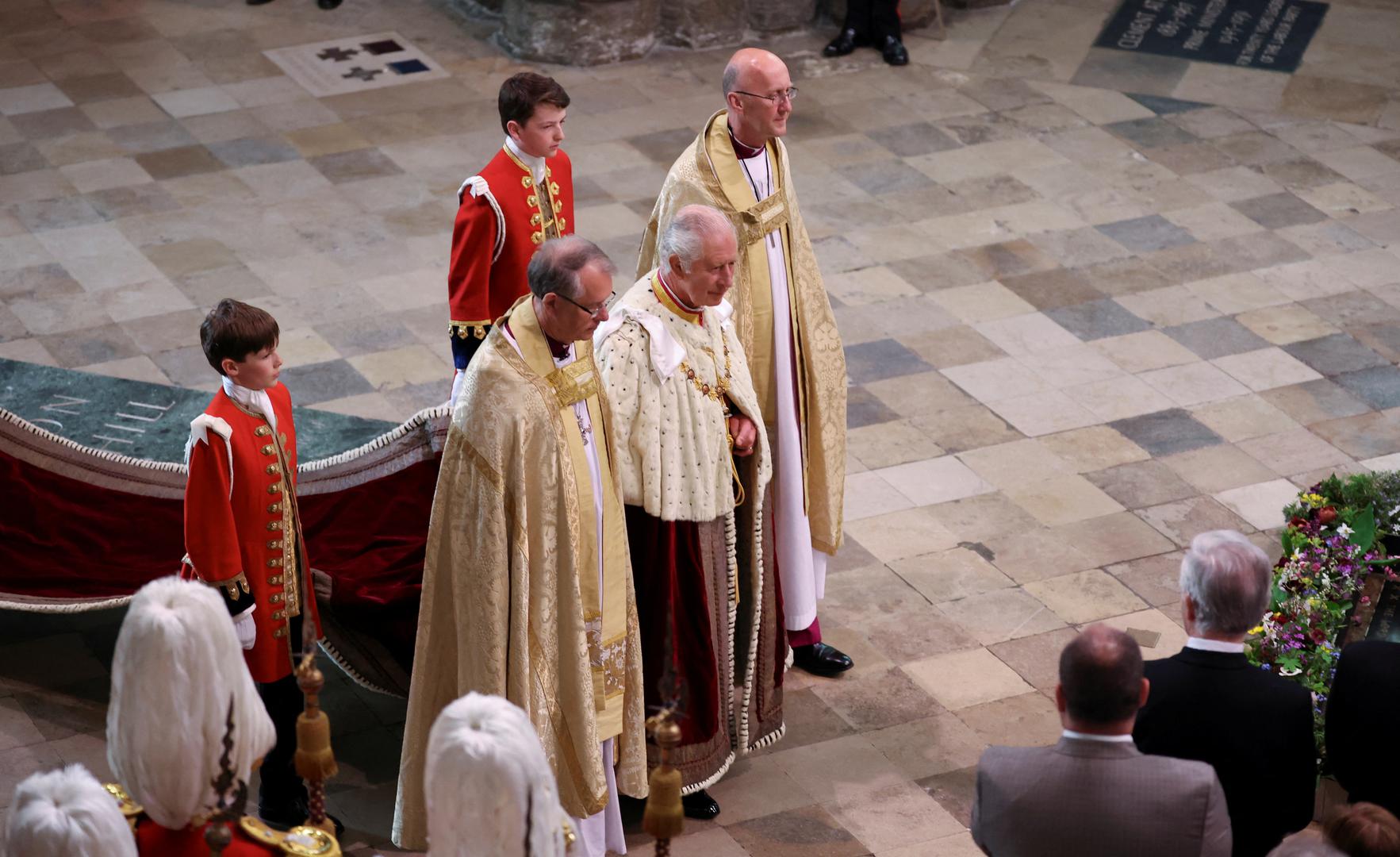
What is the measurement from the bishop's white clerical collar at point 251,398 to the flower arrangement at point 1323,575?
3.07 m

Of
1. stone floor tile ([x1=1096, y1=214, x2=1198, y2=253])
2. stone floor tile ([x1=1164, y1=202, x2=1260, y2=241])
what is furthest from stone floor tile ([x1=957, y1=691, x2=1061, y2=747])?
stone floor tile ([x1=1164, y1=202, x2=1260, y2=241])

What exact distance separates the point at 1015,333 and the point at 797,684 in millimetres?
3149

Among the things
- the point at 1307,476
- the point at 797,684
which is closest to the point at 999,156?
the point at 1307,476

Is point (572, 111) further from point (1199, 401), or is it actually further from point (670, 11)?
point (1199, 401)

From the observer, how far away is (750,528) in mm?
5578

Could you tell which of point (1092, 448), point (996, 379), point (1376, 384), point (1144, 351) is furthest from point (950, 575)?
point (1376, 384)

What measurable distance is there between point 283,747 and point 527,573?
1.02 metres

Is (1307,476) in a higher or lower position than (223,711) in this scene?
lower

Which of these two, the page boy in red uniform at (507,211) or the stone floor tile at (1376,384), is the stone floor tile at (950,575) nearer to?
the page boy in red uniform at (507,211)

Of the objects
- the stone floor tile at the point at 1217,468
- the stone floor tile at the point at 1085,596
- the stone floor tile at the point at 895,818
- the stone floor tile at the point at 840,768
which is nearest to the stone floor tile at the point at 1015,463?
the stone floor tile at the point at 1217,468

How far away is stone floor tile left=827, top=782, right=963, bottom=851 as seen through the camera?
5.60 metres

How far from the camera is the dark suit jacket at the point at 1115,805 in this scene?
11.8 feet

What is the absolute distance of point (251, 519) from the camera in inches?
197

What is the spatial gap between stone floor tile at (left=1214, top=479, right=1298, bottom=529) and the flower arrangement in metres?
0.86
